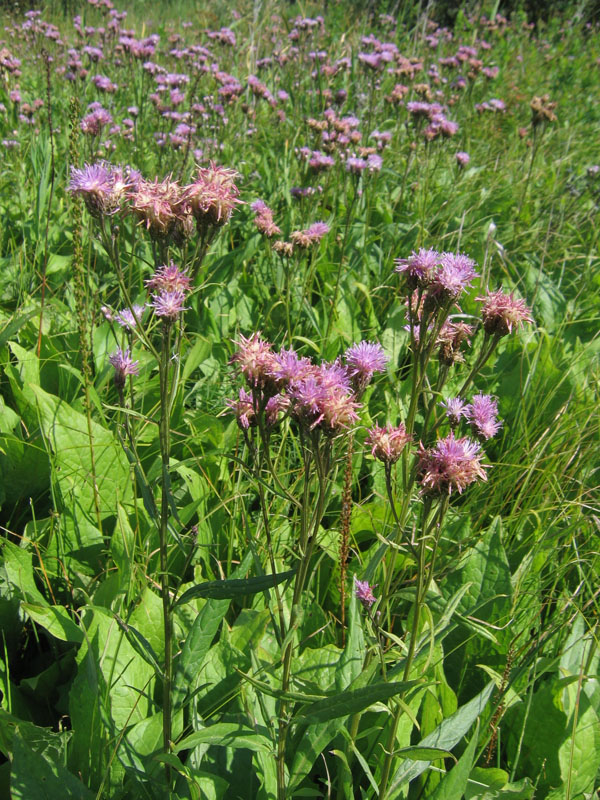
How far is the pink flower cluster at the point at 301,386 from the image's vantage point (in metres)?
1.15

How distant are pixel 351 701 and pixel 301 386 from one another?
519 millimetres

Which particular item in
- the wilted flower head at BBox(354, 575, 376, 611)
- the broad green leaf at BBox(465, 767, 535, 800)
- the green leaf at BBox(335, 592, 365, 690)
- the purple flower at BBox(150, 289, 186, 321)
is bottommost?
the broad green leaf at BBox(465, 767, 535, 800)

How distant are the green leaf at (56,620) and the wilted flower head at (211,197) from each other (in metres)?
0.96

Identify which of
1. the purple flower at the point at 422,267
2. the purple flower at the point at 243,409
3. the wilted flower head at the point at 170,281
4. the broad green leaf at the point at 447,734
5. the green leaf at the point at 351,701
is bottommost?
the broad green leaf at the point at 447,734

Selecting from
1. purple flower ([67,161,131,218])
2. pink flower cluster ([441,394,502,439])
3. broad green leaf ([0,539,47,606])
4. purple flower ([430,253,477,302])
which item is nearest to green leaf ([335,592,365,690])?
pink flower cluster ([441,394,502,439])

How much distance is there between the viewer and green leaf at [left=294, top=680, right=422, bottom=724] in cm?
103

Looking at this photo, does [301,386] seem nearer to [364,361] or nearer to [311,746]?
[364,361]

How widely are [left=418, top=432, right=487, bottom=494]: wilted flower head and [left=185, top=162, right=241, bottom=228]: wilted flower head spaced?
23.7 inches

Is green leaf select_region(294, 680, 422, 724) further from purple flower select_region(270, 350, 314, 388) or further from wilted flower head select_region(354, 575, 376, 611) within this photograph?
purple flower select_region(270, 350, 314, 388)

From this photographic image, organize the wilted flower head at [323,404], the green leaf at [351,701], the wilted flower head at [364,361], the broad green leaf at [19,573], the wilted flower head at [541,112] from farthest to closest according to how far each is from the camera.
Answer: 1. the wilted flower head at [541,112]
2. the broad green leaf at [19,573]
3. the wilted flower head at [364,361]
4. the wilted flower head at [323,404]
5. the green leaf at [351,701]

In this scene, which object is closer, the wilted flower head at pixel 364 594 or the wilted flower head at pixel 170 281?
the wilted flower head at pixel 170 281

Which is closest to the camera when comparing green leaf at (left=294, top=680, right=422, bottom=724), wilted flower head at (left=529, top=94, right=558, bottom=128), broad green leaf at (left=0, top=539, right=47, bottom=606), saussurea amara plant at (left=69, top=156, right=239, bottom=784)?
green leaf at (left=294, top=680, right=422, bottom=724)

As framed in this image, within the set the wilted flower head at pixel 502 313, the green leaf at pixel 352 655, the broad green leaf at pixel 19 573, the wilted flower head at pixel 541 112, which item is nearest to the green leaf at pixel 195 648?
the green leaf at pixel 352 655

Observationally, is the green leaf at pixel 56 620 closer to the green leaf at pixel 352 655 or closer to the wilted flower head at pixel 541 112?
the green leaf at pixel 352 655
